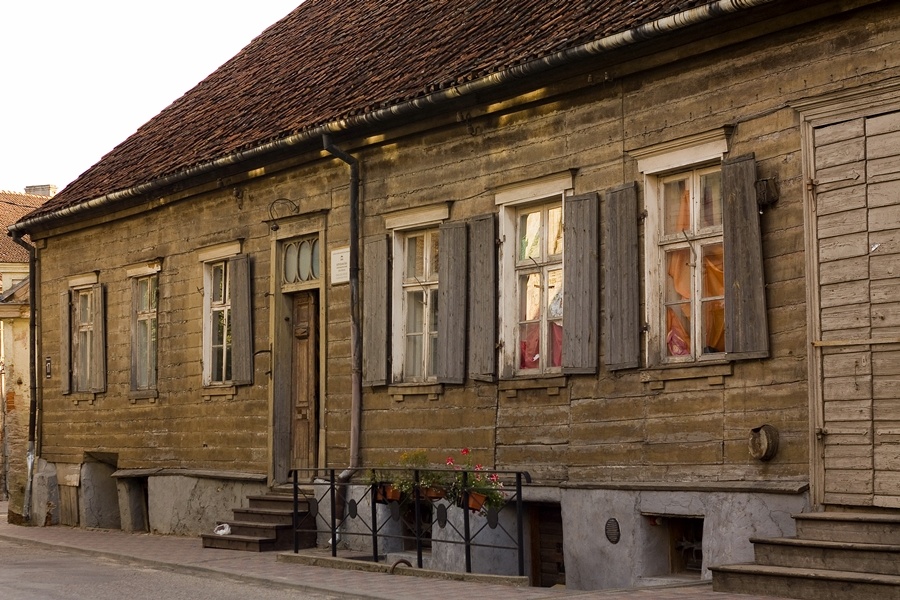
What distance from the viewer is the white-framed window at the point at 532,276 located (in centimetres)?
1266

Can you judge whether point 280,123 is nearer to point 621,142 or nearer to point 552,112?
point 552,112

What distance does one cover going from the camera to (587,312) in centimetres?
1204

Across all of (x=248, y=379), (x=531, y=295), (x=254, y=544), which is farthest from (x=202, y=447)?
(x=531, y=295)

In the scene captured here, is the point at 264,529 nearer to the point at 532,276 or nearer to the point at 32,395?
the point at 532,276

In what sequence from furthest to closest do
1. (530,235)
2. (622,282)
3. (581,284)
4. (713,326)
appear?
(530,235) → (581,284) → (622,282) → (713,326)

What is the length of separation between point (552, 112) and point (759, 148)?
2.65 m

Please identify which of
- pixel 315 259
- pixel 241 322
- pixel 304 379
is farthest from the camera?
pixel 241 322

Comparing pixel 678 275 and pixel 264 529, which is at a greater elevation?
pixel 678 275

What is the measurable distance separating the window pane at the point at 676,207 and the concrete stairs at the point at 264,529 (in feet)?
Answer: 19.2

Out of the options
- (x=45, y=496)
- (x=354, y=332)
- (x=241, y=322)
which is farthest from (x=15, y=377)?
(x=354, y=332)

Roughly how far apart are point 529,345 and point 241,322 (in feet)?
17.6

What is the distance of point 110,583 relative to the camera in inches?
495

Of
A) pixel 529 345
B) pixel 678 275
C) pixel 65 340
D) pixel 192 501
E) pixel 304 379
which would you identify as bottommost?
pixel 192 501

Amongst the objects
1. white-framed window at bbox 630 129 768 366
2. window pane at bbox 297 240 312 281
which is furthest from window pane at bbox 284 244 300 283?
white-framed window at bbox 630 129 768 366
